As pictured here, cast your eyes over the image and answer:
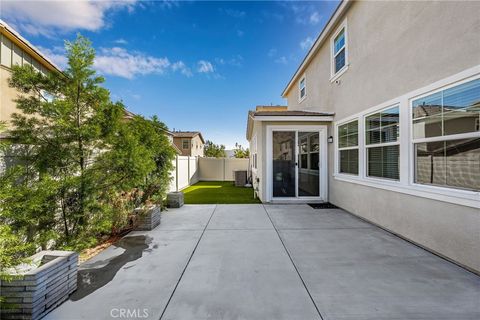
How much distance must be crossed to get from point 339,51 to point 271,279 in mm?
7492

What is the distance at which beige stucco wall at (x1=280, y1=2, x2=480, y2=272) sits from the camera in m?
3.08

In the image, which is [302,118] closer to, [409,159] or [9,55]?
[409,159]

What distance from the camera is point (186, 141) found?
27000 millimetres

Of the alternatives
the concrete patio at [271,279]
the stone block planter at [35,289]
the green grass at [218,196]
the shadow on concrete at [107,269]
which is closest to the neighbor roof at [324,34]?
the concrete patio at [271,279]

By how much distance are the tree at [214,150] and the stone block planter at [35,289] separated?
31.1m

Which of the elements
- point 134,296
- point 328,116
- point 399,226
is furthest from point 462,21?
point 134,296

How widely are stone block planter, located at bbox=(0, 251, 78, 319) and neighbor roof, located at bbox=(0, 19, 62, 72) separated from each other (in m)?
6.79

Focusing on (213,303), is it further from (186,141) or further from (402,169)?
(186,141)

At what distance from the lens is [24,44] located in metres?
6.89

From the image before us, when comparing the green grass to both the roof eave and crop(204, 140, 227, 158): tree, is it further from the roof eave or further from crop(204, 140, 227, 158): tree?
crop(204, 140, 227, 158): tree

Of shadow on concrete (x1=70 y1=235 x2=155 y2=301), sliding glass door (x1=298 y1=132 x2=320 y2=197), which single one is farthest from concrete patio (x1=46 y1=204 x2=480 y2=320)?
sliding glass door (x1=298 y1=132 x2=320 y2=197)

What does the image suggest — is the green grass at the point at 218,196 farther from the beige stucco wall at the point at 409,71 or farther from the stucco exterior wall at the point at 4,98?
the stucco exterior wall at the point at 4,98

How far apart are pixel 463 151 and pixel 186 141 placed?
26.2 metres

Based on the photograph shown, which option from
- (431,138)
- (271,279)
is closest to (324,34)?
(431,138)
